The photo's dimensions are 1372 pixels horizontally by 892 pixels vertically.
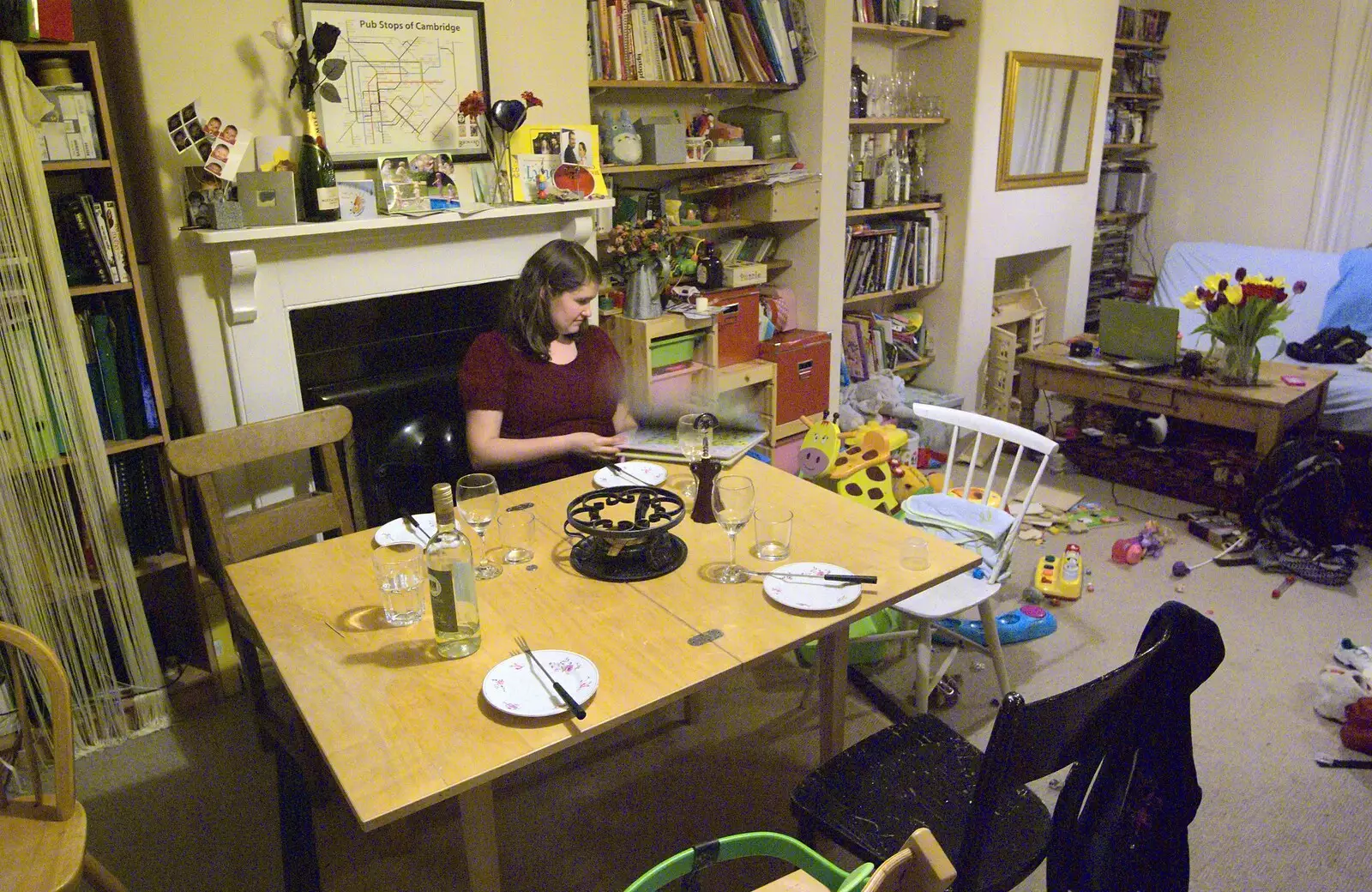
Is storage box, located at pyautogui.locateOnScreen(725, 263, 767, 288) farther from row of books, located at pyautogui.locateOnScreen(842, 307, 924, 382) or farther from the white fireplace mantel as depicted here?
the white fireplace mantel

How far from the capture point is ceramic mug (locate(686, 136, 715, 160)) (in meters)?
3.39

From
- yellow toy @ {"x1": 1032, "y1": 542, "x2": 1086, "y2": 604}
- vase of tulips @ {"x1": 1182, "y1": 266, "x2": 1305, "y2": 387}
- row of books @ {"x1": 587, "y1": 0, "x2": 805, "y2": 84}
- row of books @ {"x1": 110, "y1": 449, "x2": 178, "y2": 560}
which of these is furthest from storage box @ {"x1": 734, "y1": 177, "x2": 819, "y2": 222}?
row of books @ {"x1": 110, "y1": 449, "x2": 178, "y2": 560}

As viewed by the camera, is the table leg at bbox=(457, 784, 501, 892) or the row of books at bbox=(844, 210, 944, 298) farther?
the row of books at bbox=(844, 210, 944, 298)

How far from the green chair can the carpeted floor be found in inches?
32.5

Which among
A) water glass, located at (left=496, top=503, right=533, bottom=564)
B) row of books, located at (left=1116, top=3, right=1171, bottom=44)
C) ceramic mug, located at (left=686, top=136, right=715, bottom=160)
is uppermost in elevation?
row of books, located at (left=1116, top=3, right=1171, bottom=44)

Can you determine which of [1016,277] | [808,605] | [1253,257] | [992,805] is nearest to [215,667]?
[808,605]

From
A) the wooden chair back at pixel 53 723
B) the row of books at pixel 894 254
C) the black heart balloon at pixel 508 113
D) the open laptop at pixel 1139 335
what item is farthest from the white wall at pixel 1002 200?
the wooden chair back at pixel 53 723

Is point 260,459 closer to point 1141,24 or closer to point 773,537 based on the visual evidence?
point 773,537

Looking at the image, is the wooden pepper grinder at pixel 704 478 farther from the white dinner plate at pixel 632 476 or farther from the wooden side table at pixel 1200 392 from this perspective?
the wooden side table at pixel 1200 392

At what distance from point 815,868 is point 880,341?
133 inches

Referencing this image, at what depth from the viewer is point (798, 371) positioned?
12.0ft

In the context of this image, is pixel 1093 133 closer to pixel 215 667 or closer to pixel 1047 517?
pixel 1047 517

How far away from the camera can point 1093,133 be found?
476cm

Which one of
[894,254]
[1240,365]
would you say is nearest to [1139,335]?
[1240,365]
